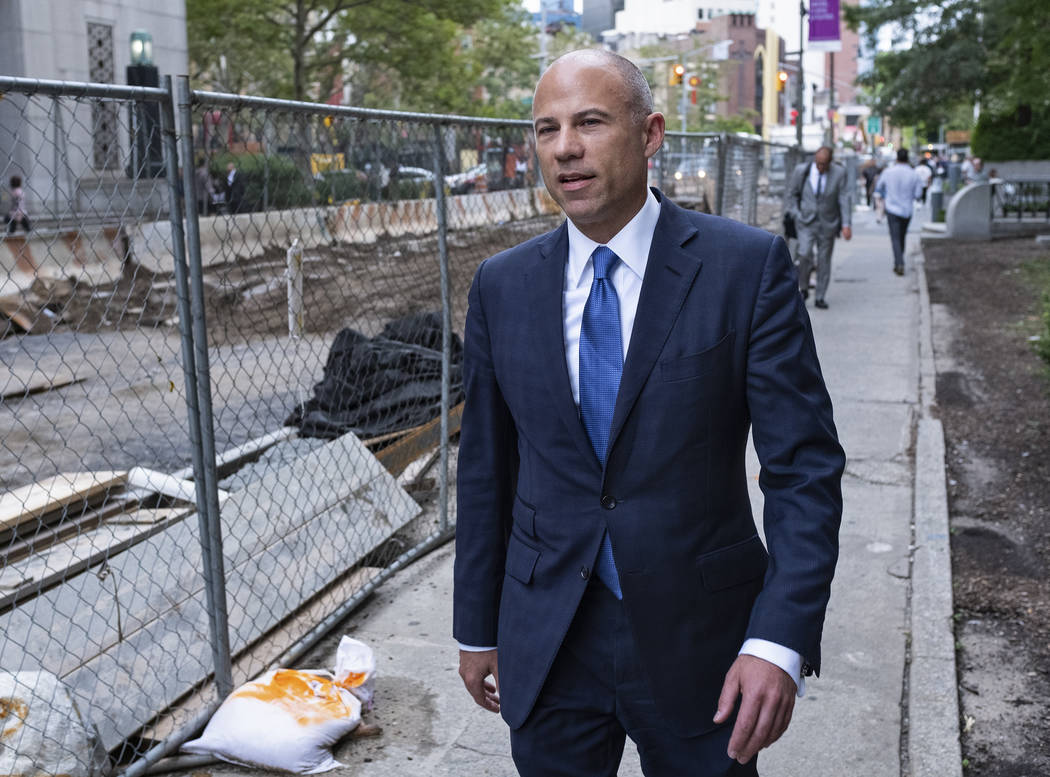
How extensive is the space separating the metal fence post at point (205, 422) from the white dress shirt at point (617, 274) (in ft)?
6.05

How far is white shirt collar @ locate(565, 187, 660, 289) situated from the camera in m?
2.28

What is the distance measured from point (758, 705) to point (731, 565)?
0.28 m

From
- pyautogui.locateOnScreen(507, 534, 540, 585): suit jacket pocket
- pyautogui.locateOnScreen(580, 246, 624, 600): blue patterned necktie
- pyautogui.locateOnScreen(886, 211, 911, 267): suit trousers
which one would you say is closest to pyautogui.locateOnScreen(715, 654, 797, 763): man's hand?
pyautogui.locateOnScreen(580, 246, 624, 600): blue patterned necktie

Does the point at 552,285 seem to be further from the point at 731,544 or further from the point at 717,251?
the point at 731,544

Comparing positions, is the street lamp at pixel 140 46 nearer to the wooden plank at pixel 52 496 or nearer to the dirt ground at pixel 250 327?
the dirt ground at pixel 250 327

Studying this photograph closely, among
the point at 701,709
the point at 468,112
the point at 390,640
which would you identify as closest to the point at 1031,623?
the point at 390,640

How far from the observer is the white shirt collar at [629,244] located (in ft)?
7.47

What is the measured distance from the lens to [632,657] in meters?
2.24

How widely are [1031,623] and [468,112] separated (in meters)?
33.2

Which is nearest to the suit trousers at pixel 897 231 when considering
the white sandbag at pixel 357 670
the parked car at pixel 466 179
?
the parked car at pixel 466 179

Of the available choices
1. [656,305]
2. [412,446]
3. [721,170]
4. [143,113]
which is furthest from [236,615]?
[721,170]

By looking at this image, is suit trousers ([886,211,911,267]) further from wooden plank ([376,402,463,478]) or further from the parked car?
wooden plank ([376,402,463,478])

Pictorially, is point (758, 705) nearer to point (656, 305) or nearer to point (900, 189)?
point (656, 305)

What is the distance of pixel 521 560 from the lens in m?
2.37
